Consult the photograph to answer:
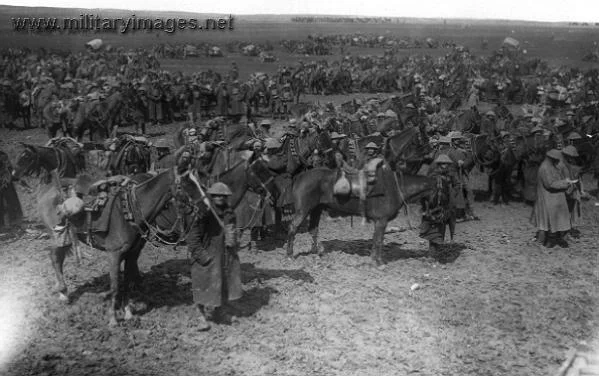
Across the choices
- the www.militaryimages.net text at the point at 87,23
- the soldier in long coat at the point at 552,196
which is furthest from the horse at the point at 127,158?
the soldier in long coat at the point at 552,196

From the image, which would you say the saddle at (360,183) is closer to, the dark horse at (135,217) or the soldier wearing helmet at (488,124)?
the dark horse at (135,217)

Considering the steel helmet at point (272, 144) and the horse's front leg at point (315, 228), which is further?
the steel helmet at point (272, 144)

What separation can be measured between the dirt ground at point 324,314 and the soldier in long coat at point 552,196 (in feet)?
1.90

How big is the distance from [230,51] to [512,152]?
36.0 metres

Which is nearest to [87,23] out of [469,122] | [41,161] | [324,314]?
[41,161]

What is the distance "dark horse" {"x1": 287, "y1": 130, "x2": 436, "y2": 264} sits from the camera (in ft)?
34.9

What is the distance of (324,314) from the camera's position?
8.76 meters

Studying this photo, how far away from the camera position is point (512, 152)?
48.0 feet

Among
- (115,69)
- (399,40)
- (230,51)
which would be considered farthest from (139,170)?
(399,40)

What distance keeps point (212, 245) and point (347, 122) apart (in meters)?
10.0

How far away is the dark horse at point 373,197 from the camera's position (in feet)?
34.9

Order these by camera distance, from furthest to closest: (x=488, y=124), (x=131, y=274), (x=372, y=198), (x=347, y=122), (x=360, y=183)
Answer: (x=347, y=122) → (x=488, y=124) → (x=372, y=198) → (x=360, y=183) → (x=131, y=274)

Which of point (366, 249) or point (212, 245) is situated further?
point (366, 249)

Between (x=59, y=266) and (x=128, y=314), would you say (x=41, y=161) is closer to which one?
(x=59, y=266)
